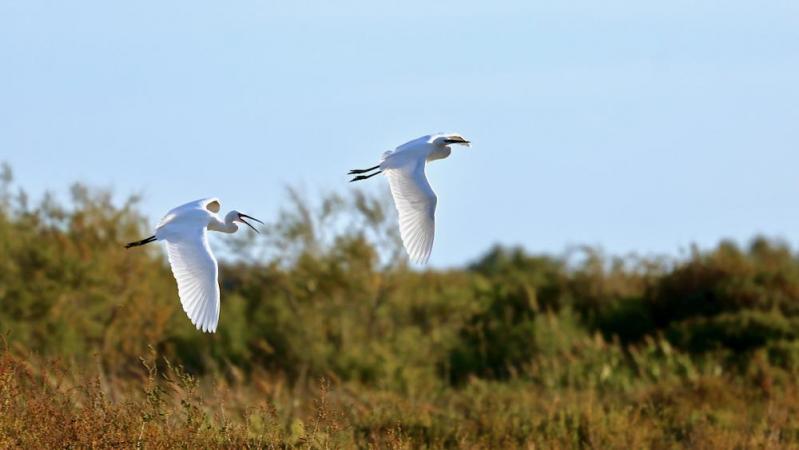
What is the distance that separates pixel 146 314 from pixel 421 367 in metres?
3.35

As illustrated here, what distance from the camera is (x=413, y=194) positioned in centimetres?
931

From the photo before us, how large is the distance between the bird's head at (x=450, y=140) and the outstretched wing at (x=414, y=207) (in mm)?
617

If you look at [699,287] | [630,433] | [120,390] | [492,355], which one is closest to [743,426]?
[630,433]

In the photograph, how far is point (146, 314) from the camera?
16375 millimetres

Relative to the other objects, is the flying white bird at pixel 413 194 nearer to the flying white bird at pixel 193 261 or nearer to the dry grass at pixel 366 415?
the dry grass at pixel 366 415

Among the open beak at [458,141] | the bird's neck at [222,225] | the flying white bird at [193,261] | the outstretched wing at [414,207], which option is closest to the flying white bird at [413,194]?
the outstretched wing at [414,207]

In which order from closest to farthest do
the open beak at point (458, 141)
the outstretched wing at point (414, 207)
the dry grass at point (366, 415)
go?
the dry grass at point (366, 415)
the outstretched wing at point (414, 207)
the open beak at point (458, 141)

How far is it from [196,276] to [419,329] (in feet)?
32.9

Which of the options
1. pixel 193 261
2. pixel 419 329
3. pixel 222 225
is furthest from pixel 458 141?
pixel 419 329

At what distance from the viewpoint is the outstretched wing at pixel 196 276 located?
8.25m

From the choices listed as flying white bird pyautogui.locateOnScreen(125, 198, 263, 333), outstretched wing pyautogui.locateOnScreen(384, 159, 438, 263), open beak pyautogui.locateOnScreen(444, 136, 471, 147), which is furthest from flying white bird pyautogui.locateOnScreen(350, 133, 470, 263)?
flying white bird pyautogui.locateOnScreen(125, 198, 263, 333)

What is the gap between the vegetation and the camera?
12.2m

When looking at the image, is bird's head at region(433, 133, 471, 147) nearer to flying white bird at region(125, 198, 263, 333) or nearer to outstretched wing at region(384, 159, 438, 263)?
outstretched wing at region(384, 159, 438, 263)

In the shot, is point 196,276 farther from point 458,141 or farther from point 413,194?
point 458,141
